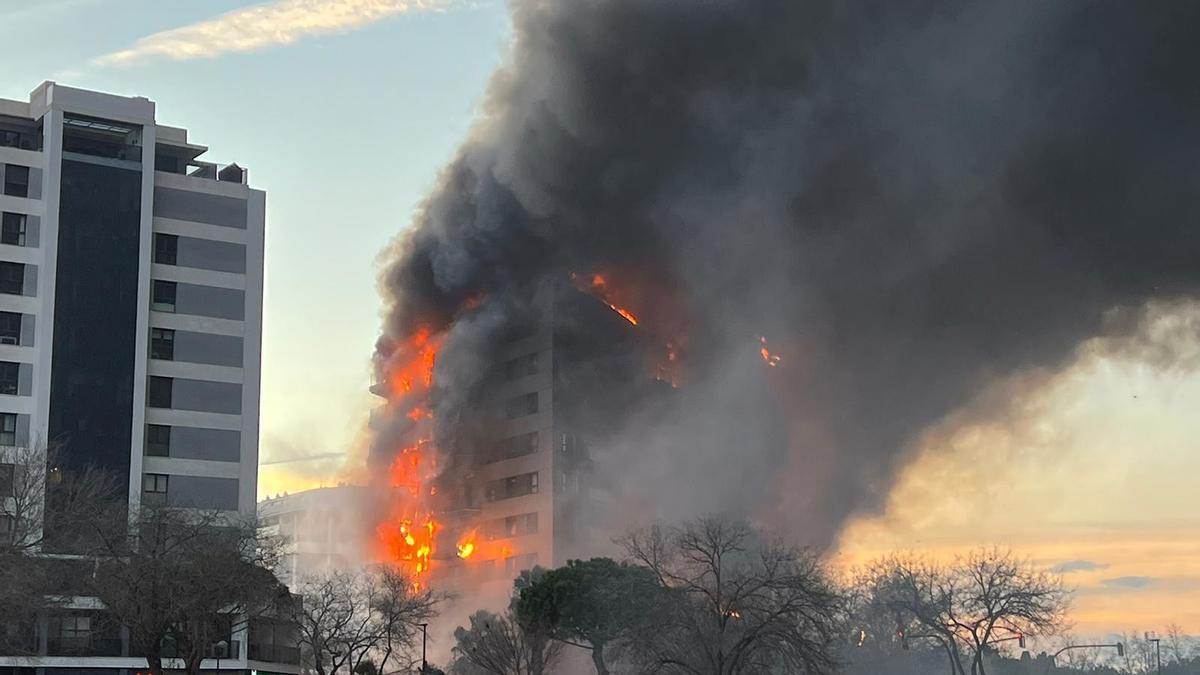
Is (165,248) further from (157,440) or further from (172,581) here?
(172,581)

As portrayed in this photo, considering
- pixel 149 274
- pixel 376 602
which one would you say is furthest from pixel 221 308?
pixel 376 602

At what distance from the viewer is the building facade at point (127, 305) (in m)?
89.1

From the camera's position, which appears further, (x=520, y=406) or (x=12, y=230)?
(x=520, y=406)

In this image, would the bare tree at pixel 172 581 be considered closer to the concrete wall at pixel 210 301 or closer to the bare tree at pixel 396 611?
the bare tree at pixel 396 611

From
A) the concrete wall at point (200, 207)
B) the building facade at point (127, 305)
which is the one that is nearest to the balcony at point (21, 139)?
the building facade at point (127, 305)

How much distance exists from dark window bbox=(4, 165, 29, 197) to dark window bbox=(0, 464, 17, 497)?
72.1 feet

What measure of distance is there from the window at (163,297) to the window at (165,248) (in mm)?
1374

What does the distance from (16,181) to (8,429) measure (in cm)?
1507

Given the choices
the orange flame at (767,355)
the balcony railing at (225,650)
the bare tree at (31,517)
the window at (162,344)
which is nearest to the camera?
the bare tree at (31,517)

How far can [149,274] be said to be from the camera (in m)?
92.7

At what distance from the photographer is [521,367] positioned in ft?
380

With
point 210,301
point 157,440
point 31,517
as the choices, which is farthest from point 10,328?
point 31,517

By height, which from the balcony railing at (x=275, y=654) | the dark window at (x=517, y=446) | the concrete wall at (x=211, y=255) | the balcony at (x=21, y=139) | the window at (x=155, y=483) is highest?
the balcony at (x=21, y=139)

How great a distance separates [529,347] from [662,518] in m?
18.8
